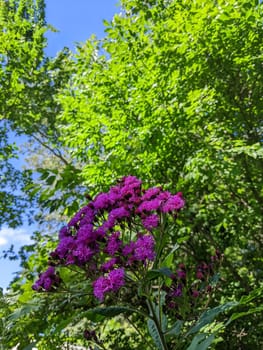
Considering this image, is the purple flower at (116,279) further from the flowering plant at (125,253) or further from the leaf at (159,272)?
the leaf at (159,272)

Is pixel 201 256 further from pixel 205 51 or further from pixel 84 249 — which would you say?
pixel 84 249

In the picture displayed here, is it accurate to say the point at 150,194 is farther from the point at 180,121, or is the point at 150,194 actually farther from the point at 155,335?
the point at 180,121

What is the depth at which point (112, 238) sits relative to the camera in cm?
205

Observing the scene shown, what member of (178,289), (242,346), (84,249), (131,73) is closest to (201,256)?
(242,346)

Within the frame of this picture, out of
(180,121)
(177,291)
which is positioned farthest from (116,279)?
(180,121)

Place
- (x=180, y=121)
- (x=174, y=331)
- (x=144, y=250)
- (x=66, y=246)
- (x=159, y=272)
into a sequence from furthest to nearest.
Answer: (x=180, y=121), (x=174, y=331), (x=66, y=246), (x=144, y=250), (x=159, y=272)

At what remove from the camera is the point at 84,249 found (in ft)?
6.62

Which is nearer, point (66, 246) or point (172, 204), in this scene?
point (66, 246)

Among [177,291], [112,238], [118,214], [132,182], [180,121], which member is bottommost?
[177,291]

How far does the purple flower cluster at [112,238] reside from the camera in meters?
1.98

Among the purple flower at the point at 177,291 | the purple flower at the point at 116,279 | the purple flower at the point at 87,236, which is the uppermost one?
the purple flower at the point at 87,236

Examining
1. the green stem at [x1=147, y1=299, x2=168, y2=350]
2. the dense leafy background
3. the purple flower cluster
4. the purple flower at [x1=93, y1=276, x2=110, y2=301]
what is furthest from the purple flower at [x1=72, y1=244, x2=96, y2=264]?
the dense leafy background

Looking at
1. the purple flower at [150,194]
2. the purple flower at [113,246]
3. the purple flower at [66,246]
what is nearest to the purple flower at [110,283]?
the purple flower at [113,246]

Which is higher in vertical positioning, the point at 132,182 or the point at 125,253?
the point at 132,182
